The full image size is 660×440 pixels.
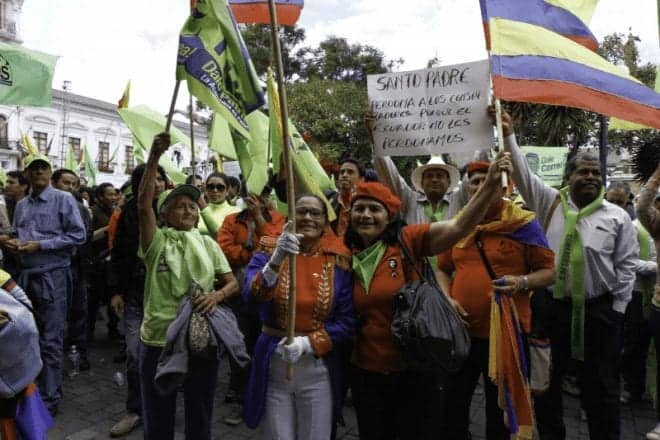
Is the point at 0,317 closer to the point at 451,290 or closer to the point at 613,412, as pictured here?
the point at 451,290

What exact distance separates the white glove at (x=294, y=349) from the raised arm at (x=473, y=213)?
85 cm

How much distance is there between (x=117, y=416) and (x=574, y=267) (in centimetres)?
389

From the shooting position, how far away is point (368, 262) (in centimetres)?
296

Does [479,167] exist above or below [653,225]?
above

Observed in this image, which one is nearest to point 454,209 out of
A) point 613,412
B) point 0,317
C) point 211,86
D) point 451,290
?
point 451,290

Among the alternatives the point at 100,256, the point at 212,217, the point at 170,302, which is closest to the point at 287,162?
the point at 170,302

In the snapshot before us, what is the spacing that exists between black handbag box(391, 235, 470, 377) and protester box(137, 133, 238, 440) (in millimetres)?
1187

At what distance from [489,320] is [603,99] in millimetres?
1469

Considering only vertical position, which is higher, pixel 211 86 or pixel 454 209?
pixel 211 86

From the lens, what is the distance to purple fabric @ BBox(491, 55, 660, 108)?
3.17 metres

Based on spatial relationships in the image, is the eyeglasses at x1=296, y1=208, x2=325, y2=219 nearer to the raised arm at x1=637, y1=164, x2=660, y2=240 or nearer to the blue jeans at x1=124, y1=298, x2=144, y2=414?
the blue jeans at x1=124, y1=298, x2=144, y2=414

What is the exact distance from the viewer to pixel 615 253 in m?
3.83

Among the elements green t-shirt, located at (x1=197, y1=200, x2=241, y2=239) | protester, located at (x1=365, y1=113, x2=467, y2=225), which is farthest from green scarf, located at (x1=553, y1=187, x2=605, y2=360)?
green t-shirt, located at (x1=197, y1=200, x2=241, y2=239)

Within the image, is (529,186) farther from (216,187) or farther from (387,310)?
(216,187)
